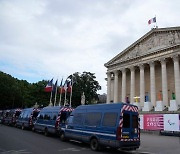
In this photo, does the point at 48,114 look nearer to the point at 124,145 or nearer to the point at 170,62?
the point at 124,145

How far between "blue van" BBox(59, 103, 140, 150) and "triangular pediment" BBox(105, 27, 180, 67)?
28.1m

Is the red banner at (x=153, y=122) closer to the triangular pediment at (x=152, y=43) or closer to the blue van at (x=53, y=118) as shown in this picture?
the blue van at (x=53, y=118)

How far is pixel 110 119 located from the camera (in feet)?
47.6

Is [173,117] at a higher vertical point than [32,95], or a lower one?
lower

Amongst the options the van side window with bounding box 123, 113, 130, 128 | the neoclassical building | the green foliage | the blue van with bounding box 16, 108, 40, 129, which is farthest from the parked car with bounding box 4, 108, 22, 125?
the green foliage

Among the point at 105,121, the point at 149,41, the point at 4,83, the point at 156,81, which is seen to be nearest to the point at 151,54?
the point at 149,41

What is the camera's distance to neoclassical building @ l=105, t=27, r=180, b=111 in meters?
39.0

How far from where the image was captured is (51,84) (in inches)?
1794

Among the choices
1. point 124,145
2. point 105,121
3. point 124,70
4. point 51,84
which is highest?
point 124,70

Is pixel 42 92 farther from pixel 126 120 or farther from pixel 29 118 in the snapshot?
pixel 126 120

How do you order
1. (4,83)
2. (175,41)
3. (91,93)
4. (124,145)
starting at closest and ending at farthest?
(124,145)
(175,41)
(4,83)
(91,93)

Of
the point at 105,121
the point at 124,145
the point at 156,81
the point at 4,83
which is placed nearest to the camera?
the point at 124,145

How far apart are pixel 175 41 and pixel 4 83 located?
161 ft

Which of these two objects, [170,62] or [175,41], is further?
[170,62]
